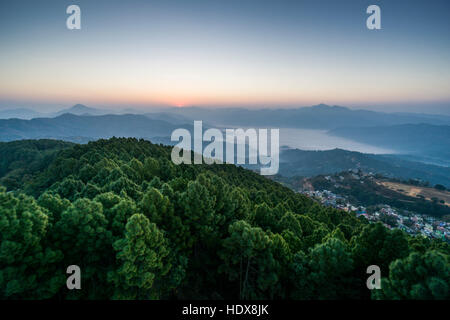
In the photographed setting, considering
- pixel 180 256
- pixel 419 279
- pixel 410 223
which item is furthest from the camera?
pixel 410 223

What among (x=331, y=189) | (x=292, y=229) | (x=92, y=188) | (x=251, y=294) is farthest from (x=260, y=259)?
(x=331, y=189)

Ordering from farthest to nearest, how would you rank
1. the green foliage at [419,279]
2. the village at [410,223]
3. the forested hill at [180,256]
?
the village at [410,223], the forested hill at [180,256], the green foliage at [419,279]

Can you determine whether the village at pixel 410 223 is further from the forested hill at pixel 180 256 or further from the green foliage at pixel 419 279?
the green foliage at pixel 419 279

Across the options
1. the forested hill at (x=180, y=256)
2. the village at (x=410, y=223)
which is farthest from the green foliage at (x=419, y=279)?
the village at (x=410, y=223)

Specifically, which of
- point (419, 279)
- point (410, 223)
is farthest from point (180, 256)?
point (410, 223)

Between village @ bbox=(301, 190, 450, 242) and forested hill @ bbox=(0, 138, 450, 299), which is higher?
forested hill @ bbox=(0, 138, 450, 299)

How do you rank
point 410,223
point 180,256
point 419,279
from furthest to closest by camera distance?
point 410,223
point 180,256
point 419,279

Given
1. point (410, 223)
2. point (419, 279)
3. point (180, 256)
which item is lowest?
point (410, 223)

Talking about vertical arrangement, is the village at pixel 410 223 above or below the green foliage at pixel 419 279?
below

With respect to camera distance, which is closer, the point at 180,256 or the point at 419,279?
the point at 419,279

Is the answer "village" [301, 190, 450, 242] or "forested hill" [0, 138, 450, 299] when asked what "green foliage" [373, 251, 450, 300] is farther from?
"village" [301, 190, 450, 242]

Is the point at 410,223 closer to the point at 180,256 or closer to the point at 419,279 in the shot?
the point at 419,279

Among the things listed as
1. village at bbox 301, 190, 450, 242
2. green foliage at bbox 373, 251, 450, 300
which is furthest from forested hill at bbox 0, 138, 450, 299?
village at bbox 301, 190, 450, 242
